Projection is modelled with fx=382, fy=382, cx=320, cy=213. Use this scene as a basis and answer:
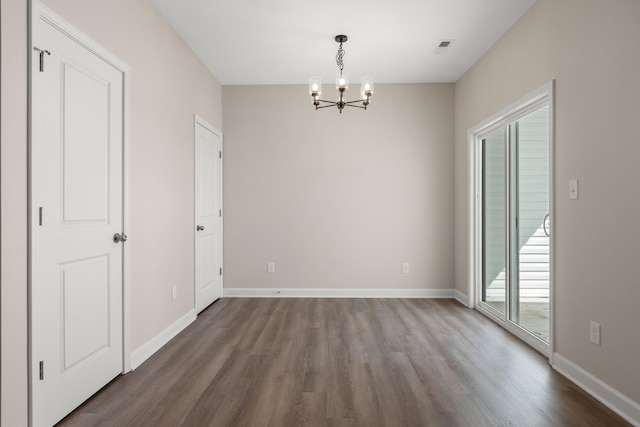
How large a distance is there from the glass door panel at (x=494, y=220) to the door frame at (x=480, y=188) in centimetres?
Answer: 8

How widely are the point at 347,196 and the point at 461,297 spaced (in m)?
1.93

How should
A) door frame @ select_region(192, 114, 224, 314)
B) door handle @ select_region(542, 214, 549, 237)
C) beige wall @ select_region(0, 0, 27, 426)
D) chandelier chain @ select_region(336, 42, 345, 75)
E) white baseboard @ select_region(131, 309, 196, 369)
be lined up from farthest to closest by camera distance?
door frame @ select_region(192, 114, 224, 314), chandelier chain @ select_region(336, 42, 345, 75), door handle @ select_region(542, 214, 549, 237), white baseboard @ select_region(131, 309, 196, 369), beige wall @ select_region(0, 0, 27, 426)

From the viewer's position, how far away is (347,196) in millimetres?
5098

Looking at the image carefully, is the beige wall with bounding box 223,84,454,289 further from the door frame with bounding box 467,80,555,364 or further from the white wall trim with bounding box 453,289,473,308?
the door frame with bounding box 467,80,555,364

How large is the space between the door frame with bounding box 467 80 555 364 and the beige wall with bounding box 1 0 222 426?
310cm

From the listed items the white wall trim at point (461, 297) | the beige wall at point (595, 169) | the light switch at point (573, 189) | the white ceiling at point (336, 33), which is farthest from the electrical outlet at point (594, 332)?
the white ceiling at point (336, 33)

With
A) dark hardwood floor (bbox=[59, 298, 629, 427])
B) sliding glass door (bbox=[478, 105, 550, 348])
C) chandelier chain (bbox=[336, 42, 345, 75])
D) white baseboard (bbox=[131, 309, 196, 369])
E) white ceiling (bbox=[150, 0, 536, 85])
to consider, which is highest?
white ceiling (bbox=[150, 0, 536, 85])

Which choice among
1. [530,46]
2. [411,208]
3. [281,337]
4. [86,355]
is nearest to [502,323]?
[411,208]

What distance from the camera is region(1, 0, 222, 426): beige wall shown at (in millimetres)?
1721

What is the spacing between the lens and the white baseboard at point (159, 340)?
2.84 meters

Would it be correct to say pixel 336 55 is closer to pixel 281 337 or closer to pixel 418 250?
pixel 418 250

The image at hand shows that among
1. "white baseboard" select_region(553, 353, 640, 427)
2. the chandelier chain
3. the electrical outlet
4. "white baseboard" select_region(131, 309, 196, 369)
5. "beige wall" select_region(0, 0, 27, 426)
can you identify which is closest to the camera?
"beige wall" select_region(0, 0, 27, 426)

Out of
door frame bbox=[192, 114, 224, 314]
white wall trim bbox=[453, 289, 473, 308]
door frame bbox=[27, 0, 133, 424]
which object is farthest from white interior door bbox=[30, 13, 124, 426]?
white wall trim bbox=[453, 289, 473, 308]

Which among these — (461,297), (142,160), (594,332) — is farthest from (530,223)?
(142,160)
